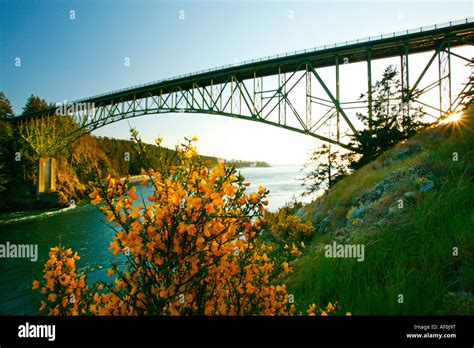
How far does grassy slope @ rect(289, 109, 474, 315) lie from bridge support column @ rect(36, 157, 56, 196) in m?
30.0

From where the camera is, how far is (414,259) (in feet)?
9.52

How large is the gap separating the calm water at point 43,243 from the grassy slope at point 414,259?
217cm

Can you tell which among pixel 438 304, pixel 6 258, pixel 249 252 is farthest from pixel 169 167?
pixel 6 258

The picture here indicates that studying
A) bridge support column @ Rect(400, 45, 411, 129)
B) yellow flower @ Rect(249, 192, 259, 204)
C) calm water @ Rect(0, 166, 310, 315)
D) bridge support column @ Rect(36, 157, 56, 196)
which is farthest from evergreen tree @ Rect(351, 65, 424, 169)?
bridge support column @ Rect(36, 157, 56, 196)

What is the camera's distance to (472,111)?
7125 millimetres

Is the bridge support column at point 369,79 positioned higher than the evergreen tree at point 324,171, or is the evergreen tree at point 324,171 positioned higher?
the bridge support column at point 369,79

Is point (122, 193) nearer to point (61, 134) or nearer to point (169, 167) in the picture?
point (169, 167)

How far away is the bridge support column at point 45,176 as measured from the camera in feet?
80.2

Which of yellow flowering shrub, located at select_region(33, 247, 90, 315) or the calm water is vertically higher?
yellow flowering shrub, located at select_region(33, 247, 90, 315)

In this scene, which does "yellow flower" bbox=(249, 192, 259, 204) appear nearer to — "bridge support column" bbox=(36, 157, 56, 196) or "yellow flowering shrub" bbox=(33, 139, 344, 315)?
"yellow flowering shrub" bbox=(33, 139, 344, 315)

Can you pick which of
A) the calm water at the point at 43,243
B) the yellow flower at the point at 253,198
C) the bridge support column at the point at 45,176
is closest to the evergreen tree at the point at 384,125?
the calm water at the point at 43,243

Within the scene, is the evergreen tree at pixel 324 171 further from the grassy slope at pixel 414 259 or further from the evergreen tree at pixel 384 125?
the grassy slope at pixel 414 259

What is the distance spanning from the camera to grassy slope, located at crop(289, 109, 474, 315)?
2.34 metres
